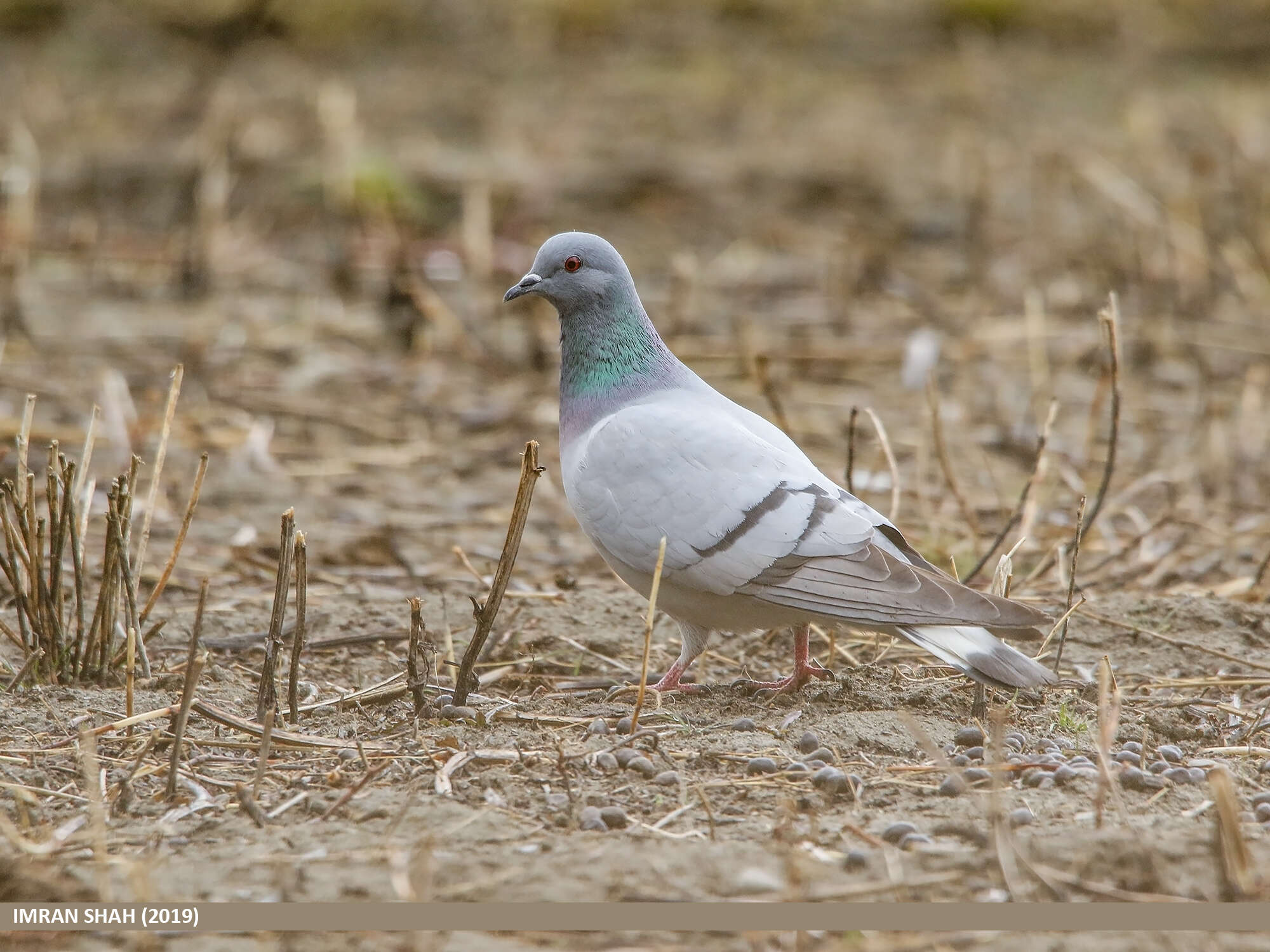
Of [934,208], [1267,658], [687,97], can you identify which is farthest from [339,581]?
[687,97]

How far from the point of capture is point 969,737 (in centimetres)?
314

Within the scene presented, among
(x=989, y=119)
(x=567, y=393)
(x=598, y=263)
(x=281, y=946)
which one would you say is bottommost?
(x=281, y=946)

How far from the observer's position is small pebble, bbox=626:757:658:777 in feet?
9.67

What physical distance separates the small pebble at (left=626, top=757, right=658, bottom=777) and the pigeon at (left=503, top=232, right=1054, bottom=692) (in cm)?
57

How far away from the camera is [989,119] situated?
35.8 feet

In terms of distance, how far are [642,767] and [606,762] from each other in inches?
2.9

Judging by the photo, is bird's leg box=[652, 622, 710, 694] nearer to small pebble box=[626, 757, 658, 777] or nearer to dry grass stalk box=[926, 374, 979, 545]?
small pebble box=[626, 757, 658, 777]

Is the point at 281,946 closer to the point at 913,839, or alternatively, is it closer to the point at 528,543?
the point at 913,839

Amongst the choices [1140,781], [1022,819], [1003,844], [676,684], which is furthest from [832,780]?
[676,684]

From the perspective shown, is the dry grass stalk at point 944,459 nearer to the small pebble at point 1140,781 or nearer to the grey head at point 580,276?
the grey head at point 580,276

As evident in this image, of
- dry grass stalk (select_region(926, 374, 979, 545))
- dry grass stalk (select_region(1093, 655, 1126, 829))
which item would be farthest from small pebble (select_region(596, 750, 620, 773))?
dry grass stalk (select_region(926, 374, 979, 545))

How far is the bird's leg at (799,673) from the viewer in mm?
3525

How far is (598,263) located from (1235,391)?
13.5 ft

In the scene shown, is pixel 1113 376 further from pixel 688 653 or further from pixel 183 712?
pixel 183 712
